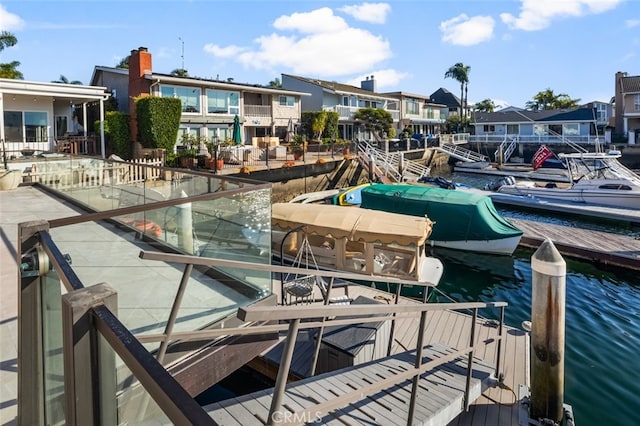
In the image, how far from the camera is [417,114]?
6181 centimetres

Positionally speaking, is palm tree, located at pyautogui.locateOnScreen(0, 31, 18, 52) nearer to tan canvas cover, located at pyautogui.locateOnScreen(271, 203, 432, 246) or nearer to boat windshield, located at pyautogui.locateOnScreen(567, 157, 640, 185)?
tan canvas cover, located at pyautogui.locateOnScreen(271, 203, 432, 246)

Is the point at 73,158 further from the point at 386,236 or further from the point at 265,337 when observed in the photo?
the point at 265,337

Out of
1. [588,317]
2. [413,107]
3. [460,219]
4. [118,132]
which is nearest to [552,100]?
[413,107]

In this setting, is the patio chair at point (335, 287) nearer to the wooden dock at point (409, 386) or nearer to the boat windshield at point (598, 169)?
the wooden dock at point (409, 386)

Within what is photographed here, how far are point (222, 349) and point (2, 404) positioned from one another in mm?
1895

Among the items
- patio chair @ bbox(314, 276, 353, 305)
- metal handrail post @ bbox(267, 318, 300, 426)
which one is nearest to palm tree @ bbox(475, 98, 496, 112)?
patio chair @ bbox(314, 276, 353, 305)

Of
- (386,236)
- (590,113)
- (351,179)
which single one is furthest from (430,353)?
(590,113)

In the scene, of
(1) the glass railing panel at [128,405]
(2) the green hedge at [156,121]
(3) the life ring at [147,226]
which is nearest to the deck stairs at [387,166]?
(2) the green hedge at [156,121]

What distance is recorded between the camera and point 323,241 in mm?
14039

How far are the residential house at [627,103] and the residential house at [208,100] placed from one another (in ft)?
137

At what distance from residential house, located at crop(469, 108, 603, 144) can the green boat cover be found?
131 ft

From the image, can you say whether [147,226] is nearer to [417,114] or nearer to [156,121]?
[156,121]

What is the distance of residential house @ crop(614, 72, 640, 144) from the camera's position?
51719mm

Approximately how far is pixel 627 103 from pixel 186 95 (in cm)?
5259
